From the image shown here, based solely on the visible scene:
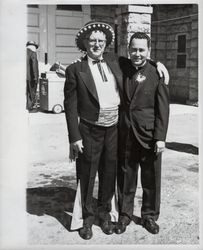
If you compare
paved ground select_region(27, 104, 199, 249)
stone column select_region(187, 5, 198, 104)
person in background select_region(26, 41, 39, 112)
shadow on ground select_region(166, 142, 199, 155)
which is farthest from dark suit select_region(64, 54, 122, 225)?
stone column select_region(187, 5, 198, 104)

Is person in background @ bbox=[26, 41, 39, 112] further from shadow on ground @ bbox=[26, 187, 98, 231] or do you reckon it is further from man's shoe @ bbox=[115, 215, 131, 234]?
man's shoe @ bbox=[115, 215, 131, 234]

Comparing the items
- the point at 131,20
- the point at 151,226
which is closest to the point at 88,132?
the point at 151,226

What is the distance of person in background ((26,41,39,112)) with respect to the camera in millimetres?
4465

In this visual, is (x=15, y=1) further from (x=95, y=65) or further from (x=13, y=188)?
(x=13, y=188)

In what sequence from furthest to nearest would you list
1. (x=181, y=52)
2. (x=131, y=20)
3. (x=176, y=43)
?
1. (x=176, y=43)
2. (x=181, y=52)
3. (x=131, y=20)

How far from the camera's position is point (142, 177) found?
2465 millimetres

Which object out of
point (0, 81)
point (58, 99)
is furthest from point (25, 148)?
point (58, 99)

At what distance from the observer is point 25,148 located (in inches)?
→ 107

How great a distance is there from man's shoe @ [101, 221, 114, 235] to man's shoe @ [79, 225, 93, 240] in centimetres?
10

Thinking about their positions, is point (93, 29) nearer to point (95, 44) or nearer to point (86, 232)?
point (95, 44)

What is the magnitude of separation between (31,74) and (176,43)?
4.03 metres

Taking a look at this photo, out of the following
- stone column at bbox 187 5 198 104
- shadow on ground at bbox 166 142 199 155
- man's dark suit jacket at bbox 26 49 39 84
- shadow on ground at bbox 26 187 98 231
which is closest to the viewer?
shadow on ground at bbox 26 187 98 231

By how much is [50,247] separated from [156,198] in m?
0.74

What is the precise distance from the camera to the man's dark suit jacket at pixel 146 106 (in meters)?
2.31
